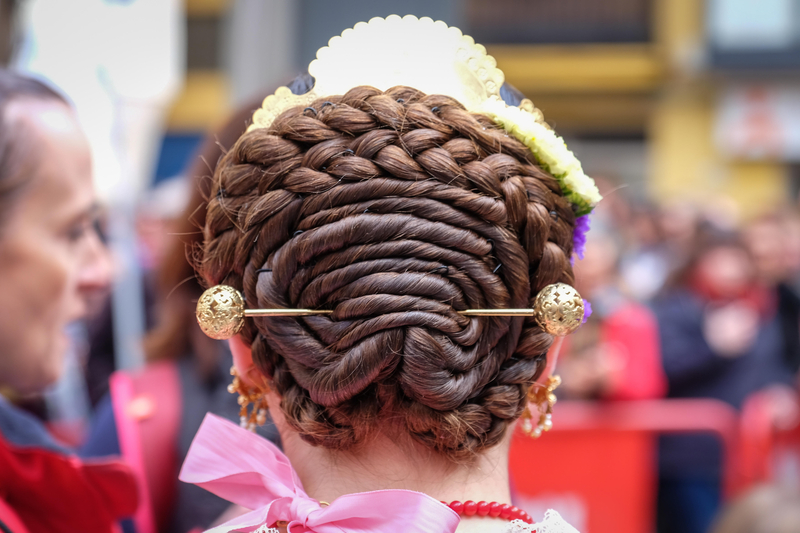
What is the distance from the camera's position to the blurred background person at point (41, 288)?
128 centimetres

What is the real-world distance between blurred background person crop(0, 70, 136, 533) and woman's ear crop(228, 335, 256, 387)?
1.64 feet

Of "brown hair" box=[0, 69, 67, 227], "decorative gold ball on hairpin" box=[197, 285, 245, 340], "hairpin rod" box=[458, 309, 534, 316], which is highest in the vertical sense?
"brown hair" box=[0, 69, 67, 227]

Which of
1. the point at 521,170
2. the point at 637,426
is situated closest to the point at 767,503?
the point at 521,170

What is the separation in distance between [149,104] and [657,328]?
2.57 metres

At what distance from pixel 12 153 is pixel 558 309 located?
988 millimetres

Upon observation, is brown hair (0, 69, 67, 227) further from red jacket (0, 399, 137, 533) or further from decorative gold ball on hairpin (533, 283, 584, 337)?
decorative gold ball on hairpin (533, 283, 584, 337)

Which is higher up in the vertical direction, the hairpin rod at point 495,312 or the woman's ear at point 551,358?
the hairpin rod at point 495,312

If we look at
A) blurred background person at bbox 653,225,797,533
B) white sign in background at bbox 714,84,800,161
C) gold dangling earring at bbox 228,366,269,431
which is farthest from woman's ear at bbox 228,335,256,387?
white sign in background at bbox 714,84,800,161

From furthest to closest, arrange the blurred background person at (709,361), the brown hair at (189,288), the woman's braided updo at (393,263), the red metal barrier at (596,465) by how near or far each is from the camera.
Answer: the blurred background person at (709,361) → the red metal barrier at (596,465) → the brown hair at (189,288) → the woman's braided updo at (393,263)

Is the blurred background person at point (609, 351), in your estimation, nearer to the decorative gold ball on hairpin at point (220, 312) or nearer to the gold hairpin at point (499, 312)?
the gold hairpin at point (499, 312)

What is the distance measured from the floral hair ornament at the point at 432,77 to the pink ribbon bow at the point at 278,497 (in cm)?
41

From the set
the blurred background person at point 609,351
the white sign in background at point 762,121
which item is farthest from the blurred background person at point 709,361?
the white sign in background at point 762,121

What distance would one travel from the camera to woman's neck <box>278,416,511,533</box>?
2.91ft

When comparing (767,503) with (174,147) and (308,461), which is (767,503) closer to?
(308,461)
